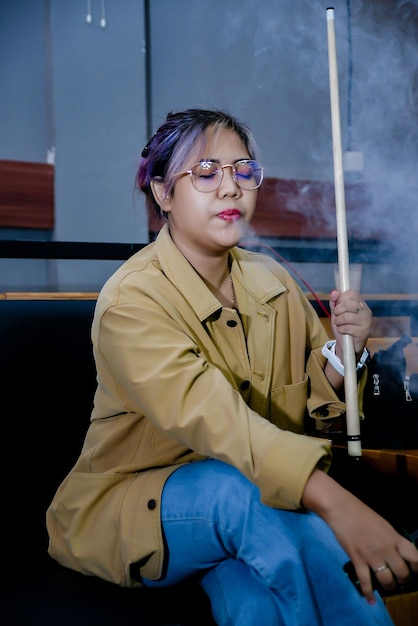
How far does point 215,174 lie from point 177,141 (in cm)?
14

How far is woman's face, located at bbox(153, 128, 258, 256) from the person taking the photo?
160 centimetres

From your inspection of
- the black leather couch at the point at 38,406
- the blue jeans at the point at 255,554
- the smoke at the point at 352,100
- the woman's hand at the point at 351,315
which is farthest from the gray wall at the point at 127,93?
the blue jeans at the point at 255,554

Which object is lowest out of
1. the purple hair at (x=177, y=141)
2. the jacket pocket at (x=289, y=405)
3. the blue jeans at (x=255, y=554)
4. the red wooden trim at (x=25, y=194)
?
the blue jeans at (x=255, y=554)

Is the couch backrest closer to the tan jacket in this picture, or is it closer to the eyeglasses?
the tan jacket

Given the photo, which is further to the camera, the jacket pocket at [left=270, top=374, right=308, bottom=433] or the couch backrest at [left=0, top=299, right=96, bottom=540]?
the couch backrest at [left=0, top=299, right=96, bottom=540]

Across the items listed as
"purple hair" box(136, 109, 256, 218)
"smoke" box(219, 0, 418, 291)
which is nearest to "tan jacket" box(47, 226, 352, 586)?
"purple hair" box(136, 109, 256, 218)

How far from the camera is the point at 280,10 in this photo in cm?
397

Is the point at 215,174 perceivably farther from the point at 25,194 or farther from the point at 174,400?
the point at 25,194

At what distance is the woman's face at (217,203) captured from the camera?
1.60 metres

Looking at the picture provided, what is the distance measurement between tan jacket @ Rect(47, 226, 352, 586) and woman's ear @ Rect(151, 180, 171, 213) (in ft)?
0.26

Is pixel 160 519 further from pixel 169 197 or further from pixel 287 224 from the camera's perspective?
pixel 287 224

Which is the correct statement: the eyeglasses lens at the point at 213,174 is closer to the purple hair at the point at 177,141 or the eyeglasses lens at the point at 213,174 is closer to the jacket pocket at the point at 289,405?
the purple hair at the point at 177,141

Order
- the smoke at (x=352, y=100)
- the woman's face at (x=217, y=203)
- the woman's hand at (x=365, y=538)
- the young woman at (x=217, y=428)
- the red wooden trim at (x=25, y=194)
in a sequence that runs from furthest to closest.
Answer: the red wooden trim at (x=25, y=194), the smoke at (x=352, y=100), the woman's face at (x=217, y=203), the young woman at (x=217, y=428), the woman's hand at (x=365, y=538)

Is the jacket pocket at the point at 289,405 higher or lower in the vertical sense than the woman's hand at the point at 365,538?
higher
